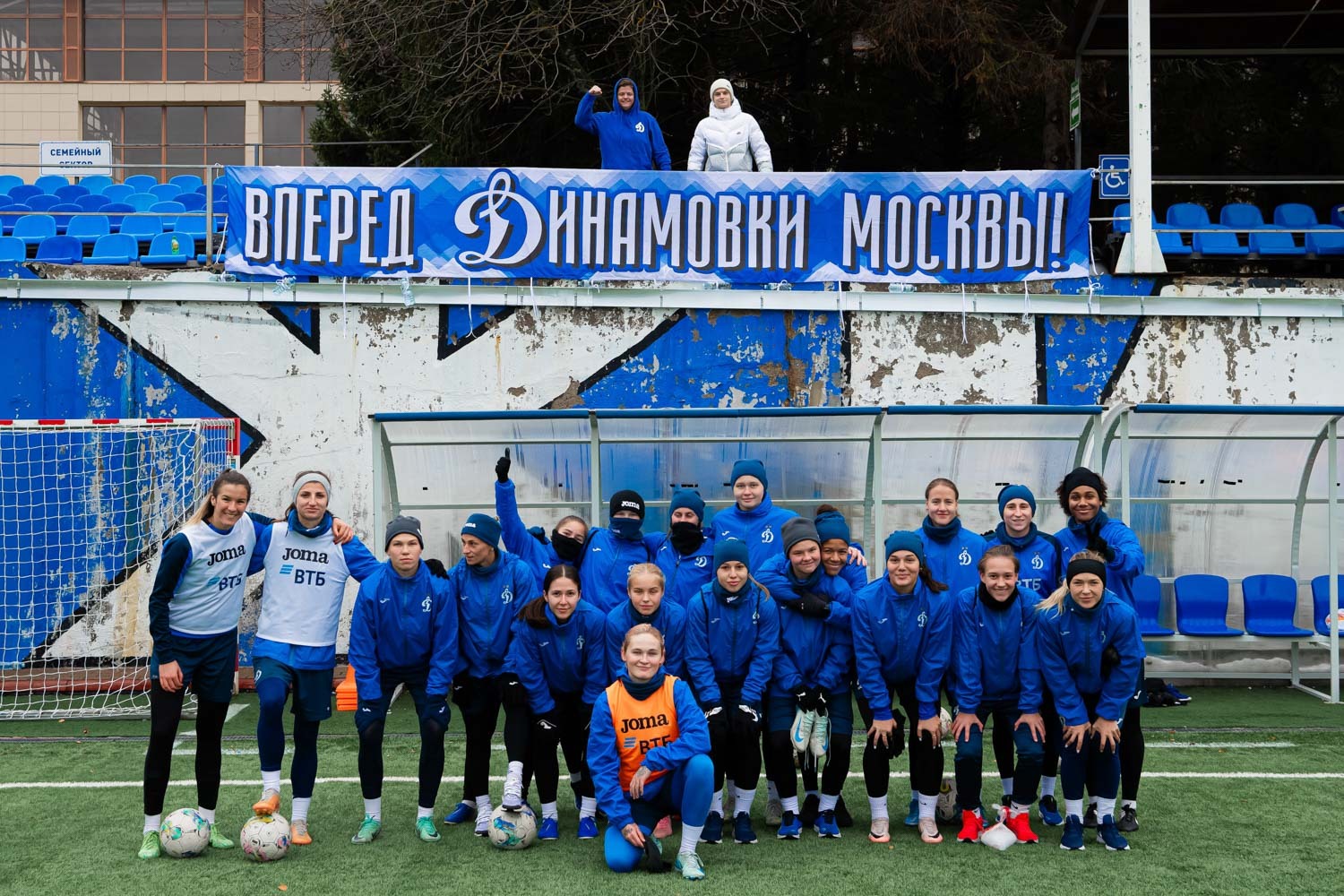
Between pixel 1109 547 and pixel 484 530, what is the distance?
301 centimetres

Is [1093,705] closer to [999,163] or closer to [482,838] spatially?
[482,838]

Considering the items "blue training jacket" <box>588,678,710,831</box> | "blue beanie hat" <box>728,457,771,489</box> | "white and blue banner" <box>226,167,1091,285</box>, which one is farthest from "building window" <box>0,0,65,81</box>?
"blue training jacket" <box>588,678,710,831</box>

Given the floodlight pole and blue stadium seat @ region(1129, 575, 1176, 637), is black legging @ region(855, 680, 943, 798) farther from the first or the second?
the floodlight pole

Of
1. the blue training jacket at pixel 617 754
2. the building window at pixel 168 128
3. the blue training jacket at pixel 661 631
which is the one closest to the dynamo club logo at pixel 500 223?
the blue training jacket at pixel 661 631

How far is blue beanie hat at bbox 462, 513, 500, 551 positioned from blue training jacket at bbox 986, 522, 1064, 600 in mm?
2409

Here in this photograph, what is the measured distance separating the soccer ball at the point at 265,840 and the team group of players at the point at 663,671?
0.13 metres

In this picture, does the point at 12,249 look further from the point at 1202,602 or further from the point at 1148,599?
the point at 1202,602

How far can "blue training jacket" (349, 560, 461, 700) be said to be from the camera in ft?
18.6

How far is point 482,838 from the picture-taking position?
568 centimetres

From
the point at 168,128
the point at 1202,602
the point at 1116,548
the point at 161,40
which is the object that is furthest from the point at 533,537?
the point at 161,40

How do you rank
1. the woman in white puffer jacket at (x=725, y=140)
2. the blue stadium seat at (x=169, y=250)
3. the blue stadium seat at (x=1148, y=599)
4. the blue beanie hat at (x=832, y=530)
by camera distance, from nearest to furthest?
the blue beanie hat at (x=832, y=530), the blue stadium seat at (x=1148, y=599), the blue stadium seat at (x=169, y=250), the woman in white puffer jacket at (x=725, y=140)

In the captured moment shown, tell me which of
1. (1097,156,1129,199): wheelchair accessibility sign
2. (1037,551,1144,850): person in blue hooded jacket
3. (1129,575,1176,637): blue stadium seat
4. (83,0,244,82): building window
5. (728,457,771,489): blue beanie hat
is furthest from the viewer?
(83,0,244,82): building window

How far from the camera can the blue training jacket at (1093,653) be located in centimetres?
546

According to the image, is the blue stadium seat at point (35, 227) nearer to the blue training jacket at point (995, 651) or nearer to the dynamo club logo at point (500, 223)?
the dynamo club logo at point (500, 223)
